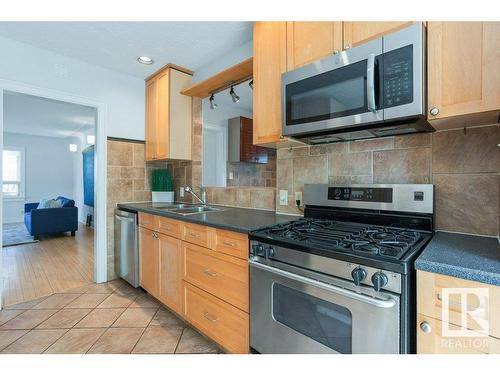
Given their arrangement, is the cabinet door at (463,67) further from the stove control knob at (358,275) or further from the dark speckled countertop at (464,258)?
the stove control knob at (358,275)

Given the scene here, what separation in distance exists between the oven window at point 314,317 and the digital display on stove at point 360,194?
28.1 inches

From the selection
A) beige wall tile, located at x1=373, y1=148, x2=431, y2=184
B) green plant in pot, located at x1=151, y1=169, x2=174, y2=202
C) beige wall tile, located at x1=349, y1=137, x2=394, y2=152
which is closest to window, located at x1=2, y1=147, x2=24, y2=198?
green plant in pot, located at x1=151, y1=169, x2=174, y2=202

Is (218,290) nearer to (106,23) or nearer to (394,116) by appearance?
(394,116)

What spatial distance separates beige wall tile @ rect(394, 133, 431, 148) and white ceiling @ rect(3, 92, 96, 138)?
3867mm

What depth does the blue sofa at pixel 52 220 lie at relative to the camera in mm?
4809

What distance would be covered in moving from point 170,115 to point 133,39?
0.76 meters

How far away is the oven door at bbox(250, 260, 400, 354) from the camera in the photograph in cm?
93

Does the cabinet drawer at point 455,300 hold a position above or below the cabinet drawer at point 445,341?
above

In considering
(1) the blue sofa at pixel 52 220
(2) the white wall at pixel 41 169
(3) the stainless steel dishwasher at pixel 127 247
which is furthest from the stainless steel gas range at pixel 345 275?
(2) the white wall at pixel 41 169

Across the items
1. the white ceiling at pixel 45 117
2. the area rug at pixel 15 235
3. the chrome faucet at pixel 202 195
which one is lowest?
the area rug at pixel 15 235

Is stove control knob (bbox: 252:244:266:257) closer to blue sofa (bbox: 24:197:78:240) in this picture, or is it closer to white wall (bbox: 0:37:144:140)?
white wall (bbox: 0:37:144:140)

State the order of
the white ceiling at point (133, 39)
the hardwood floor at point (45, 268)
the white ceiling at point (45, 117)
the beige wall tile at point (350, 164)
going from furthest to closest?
the white ceiling at point (45, 117), the hardwood floor at point (45, 268), the white ceiling at point (133, 39), the beige wall tile at point (350, 164)

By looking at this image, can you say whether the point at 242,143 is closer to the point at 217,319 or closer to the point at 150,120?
the point at 150,120
